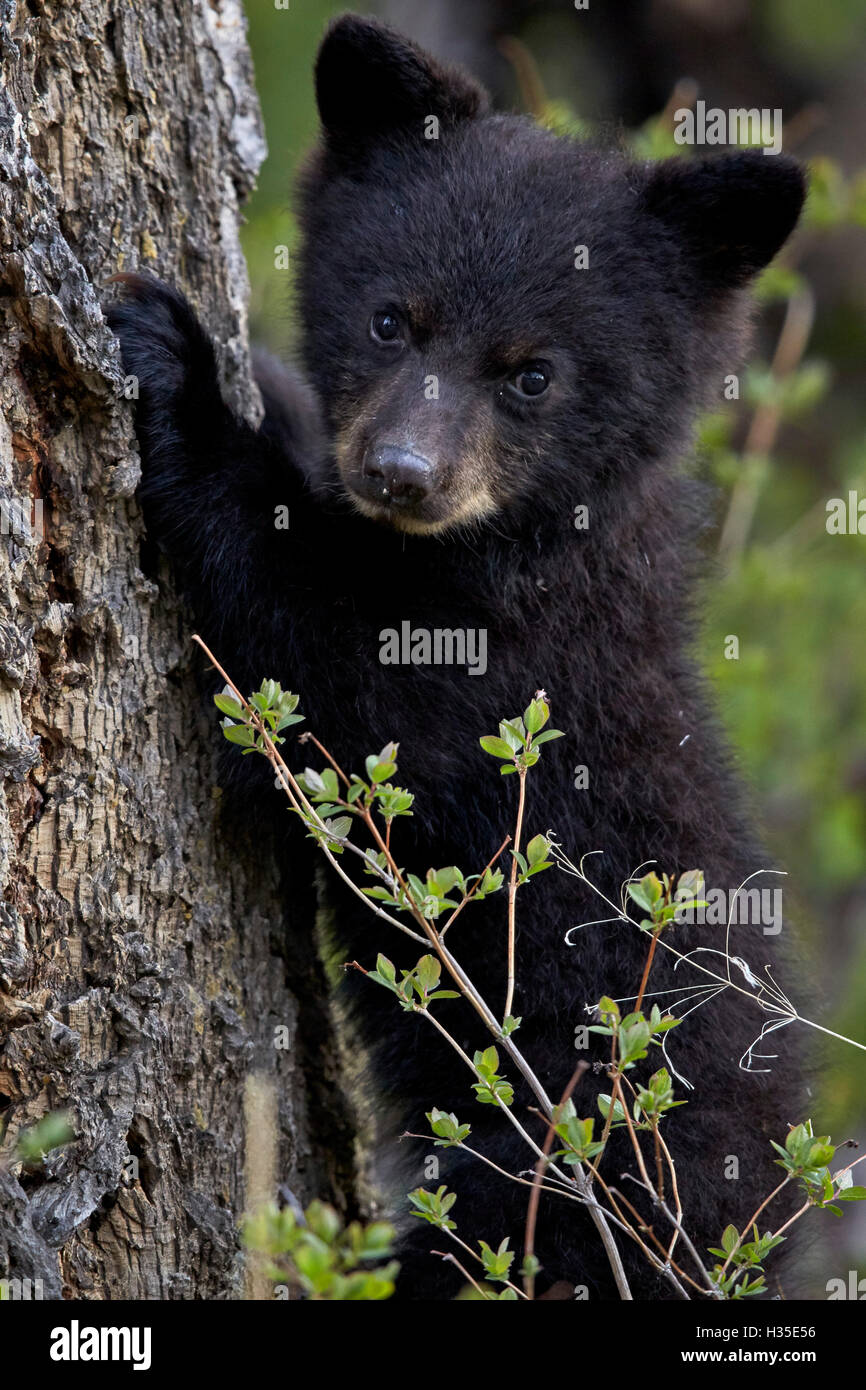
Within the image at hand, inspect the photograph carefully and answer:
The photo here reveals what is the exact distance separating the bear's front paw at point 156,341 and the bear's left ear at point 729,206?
156 centimetres

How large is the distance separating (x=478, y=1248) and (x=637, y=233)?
323 cm

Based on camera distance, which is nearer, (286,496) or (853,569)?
(286,496)

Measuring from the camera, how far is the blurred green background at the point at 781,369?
673cm

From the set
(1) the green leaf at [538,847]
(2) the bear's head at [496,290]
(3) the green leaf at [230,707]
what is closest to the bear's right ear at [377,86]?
(2) the bear's head at [496,290]

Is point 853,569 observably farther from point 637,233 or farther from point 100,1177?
point 100,1177

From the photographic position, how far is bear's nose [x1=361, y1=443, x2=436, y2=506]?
13.8 feet

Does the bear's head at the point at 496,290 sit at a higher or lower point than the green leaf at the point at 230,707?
higher

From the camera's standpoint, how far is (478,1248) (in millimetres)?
4488

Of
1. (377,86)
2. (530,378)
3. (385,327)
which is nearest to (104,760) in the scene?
(385,327)

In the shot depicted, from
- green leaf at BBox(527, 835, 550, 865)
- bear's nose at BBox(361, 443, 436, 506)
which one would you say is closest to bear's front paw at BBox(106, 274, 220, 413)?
bear's nose at BBox(361, 443, 436, 506)

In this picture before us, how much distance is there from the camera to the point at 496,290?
14.4ft

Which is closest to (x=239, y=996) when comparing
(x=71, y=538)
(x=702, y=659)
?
(x=71, y=538)

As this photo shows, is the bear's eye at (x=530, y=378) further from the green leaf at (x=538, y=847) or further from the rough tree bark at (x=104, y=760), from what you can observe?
the green leaf at (x=538, y=847)
